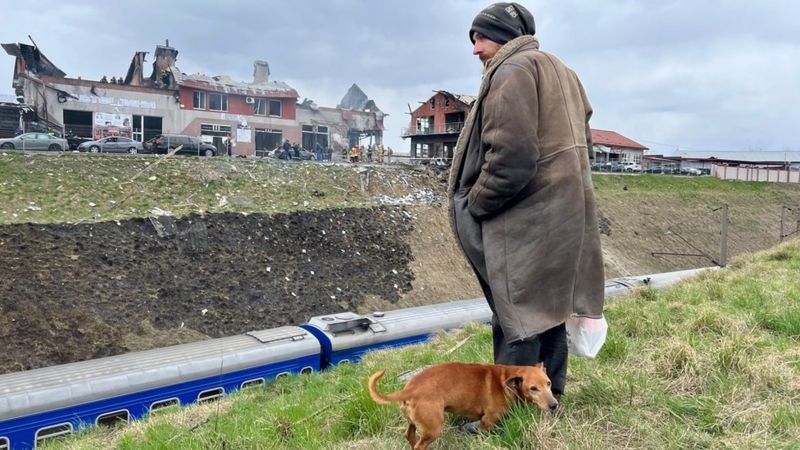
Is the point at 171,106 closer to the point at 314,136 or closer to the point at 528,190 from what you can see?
the point at 314,136

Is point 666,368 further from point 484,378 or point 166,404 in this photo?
point 166,404

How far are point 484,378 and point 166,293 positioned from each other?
12315 mm

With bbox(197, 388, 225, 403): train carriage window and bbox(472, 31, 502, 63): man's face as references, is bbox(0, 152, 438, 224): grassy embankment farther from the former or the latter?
bbox(472, 31, 502, 63): man's face

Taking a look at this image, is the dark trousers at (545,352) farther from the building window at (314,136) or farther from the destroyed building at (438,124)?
the building window at (314,136)

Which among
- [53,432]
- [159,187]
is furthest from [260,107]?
[53,432]

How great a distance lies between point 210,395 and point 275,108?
42.0 metres

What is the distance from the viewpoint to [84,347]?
11.3 metres

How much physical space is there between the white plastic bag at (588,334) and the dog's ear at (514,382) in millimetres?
430

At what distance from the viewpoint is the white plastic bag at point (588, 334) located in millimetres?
3006

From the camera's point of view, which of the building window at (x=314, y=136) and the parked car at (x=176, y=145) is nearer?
the parked car at (x=176, y=145)

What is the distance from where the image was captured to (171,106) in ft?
137

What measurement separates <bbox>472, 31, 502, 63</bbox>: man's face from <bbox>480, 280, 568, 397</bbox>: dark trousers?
1.31m

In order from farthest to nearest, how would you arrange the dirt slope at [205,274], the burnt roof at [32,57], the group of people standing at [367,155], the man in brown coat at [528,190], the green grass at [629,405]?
the burnt roof at [32,57] < the group of people standing at [367,155] < the dirt slope at [205,274] < the green grass at [629,405] < the man in brown coat at [528,190]

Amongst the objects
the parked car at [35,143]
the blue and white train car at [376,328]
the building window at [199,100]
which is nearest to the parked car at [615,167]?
the building window at [199,100]
